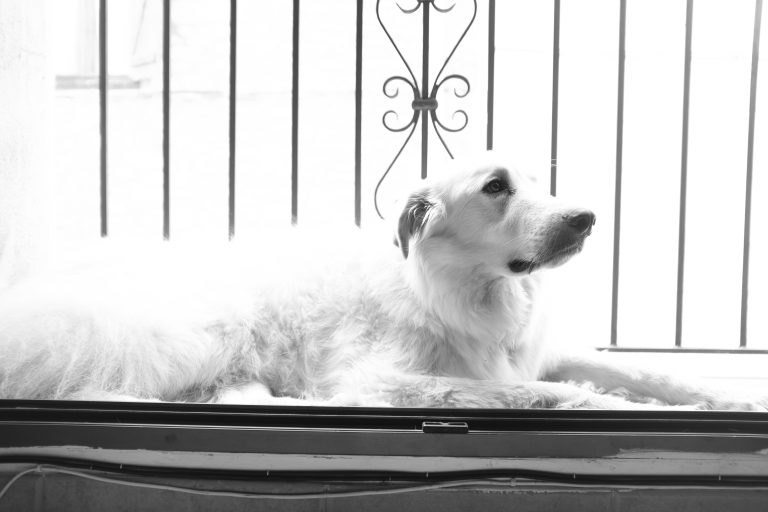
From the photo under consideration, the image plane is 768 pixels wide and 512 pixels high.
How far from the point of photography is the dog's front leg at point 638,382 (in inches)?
77.7

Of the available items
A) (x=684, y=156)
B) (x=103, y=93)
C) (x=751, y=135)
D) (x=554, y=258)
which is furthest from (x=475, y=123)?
(x=554, y=258)

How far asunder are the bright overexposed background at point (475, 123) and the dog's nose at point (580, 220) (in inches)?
114

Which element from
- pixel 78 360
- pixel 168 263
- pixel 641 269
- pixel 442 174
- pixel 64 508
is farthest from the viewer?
pixel 641 269

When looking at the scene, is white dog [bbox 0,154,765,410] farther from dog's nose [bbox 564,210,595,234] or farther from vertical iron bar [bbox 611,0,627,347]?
vertical iron bar [bbox 611,0,627,347]

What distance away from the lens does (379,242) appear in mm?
2322

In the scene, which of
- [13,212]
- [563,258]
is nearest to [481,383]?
[563,258]

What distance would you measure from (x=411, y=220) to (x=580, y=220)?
459mm

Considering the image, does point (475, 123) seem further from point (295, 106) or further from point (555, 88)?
point (295, 106)

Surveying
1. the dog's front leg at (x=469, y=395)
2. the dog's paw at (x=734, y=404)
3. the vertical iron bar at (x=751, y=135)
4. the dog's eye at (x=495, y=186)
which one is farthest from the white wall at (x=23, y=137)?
the vertical iron bar at (x=751, y=135)

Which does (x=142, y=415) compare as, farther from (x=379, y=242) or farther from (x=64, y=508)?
(x=379, y=242)

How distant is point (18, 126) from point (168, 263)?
2.37ft

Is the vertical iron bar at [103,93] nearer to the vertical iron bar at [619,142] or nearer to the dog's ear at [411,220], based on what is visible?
the dog's ear at [411,220]

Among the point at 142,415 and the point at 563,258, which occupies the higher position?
the point at 563,258

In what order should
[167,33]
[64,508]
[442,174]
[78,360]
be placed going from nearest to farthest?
[64,508], [78,360], [442,174], [167,33]
